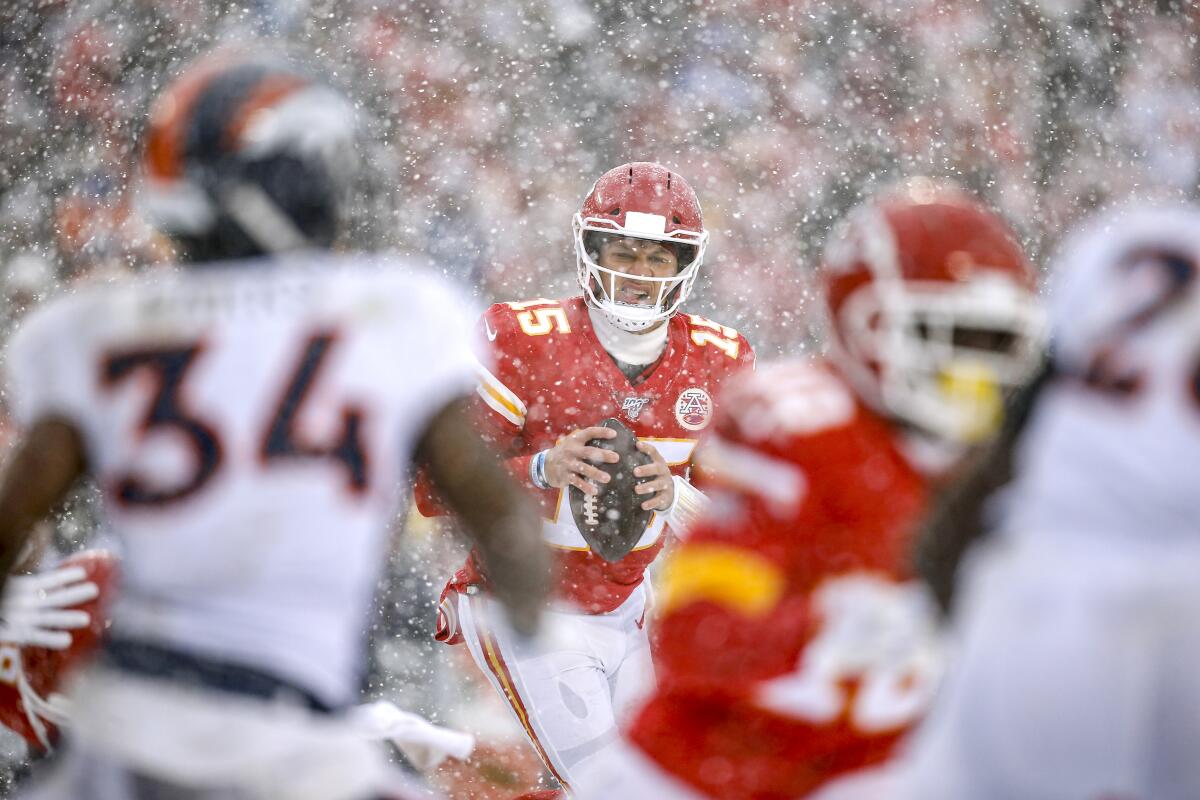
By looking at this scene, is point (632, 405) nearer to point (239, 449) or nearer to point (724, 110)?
point (239, 449)

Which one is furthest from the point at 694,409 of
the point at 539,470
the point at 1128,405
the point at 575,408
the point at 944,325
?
the point at 1128,405

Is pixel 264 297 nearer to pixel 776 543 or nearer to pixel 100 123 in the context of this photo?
pixel 776 543

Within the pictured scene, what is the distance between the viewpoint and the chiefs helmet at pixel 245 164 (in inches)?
55.8

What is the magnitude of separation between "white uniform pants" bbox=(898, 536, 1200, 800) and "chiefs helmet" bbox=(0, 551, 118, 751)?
1142 mm

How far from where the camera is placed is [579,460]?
10.0 ft

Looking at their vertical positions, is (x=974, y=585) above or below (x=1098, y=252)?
below

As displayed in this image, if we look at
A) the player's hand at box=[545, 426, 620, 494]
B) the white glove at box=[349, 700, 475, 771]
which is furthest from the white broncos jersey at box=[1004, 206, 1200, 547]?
the player's hand at box=[545, 426, 620, 494]

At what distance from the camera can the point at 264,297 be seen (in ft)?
4.50

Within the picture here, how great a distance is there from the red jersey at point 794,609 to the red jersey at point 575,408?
1.67 meters

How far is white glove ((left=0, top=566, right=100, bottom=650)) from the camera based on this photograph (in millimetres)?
1852

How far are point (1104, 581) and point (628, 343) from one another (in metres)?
2.11

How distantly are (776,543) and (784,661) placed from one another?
132 millimetres

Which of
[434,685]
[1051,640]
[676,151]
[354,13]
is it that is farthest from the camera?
[676,151]

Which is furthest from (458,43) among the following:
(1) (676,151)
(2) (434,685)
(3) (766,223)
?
(2) (434,685)
